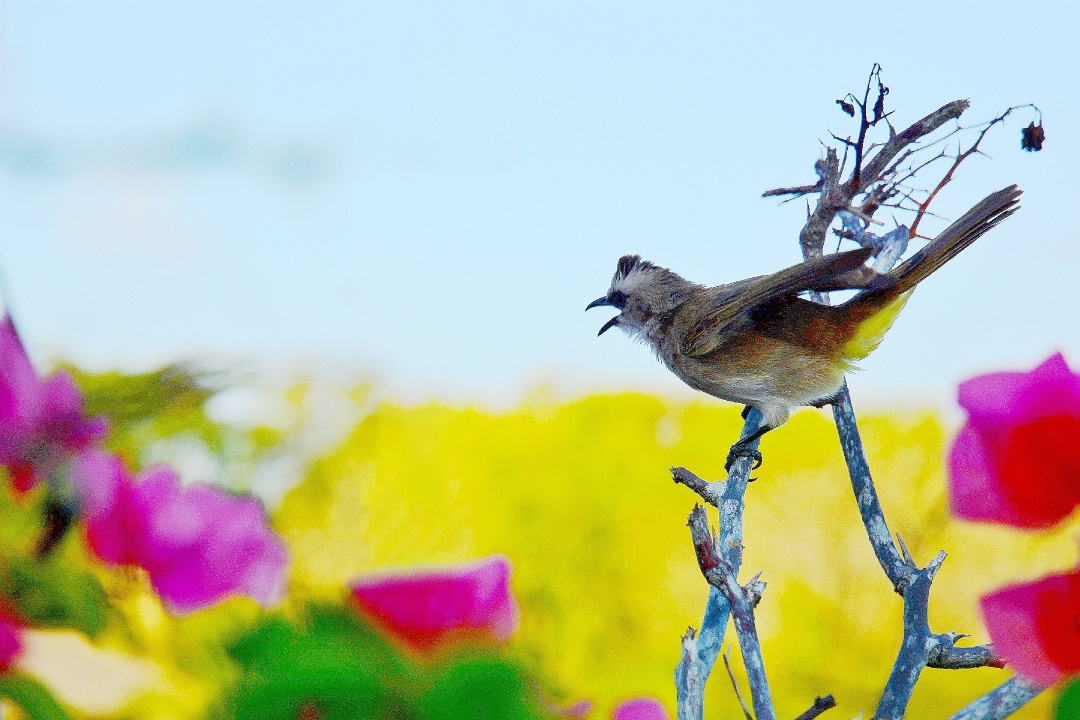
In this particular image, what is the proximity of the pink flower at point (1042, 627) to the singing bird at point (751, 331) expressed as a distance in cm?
52

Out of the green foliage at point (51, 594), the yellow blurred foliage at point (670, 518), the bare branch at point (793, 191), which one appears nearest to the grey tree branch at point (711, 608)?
the bare branch at point (793, 191)

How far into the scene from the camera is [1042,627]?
36 cm

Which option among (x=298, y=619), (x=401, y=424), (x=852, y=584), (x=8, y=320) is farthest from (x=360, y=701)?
(x=852, y=584)

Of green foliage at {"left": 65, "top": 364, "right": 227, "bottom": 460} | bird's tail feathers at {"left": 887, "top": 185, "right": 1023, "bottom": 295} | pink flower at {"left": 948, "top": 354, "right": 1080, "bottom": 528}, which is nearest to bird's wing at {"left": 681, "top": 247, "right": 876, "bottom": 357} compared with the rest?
bird's tail feathers at {"left": 887, "top": 185, "right": 1023, "bottom": 295}

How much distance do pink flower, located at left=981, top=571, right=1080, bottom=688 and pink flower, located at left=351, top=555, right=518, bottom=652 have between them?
20cm

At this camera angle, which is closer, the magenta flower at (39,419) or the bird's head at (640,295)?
the magenta flower at (39,419)

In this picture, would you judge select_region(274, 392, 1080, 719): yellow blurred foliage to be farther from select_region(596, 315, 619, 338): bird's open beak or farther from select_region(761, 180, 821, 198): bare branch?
select_region(761, 180, 821, 198): bare branch

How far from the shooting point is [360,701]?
222mm

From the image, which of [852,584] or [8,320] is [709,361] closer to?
[8,320]

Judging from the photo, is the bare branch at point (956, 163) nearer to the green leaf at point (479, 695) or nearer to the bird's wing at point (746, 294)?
the bird's wing at point (746, 294)

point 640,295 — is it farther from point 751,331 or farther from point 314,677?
point 314,677

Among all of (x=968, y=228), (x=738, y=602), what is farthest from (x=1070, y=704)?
(x=968, y=228)

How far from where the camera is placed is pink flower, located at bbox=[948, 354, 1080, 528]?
1.31ft

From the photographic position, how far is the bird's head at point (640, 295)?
1004 mm
